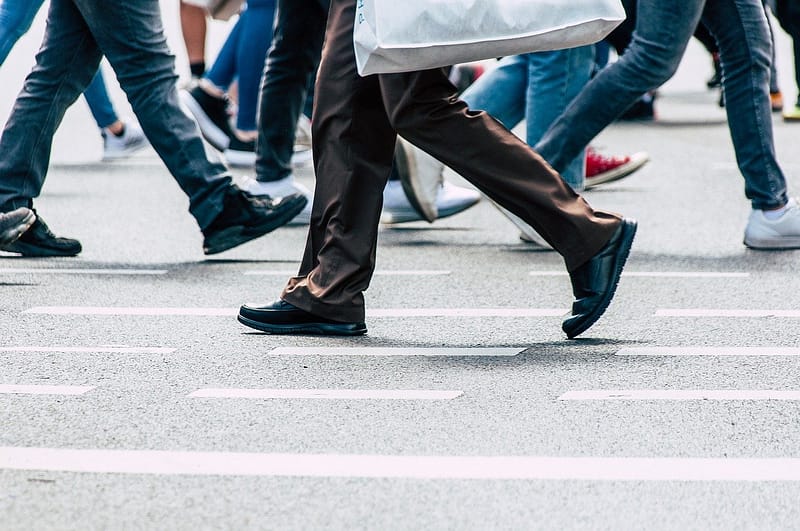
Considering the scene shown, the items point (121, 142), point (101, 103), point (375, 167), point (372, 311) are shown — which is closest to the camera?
point (375, 167)

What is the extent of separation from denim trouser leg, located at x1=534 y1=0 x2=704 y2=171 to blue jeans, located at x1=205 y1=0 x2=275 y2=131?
314 cm

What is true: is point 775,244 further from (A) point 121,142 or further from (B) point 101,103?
(A) point 121,142

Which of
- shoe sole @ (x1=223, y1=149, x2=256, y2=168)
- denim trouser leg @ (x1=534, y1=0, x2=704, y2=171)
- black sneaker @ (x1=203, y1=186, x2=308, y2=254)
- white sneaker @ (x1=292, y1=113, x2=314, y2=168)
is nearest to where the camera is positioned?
denim trouser leg @ (x1=534, y1=0, x2=704, y2=171)

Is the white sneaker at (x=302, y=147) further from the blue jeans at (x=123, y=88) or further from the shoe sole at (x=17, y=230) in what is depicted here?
the shoe sole at (x=17, y=230)

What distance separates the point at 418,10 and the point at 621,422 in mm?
1005

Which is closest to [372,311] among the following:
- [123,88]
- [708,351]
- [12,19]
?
[708,351]

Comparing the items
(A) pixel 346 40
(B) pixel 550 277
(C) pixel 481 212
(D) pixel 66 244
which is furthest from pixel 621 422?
(C) pixel 481 212

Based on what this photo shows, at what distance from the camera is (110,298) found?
4.37 m

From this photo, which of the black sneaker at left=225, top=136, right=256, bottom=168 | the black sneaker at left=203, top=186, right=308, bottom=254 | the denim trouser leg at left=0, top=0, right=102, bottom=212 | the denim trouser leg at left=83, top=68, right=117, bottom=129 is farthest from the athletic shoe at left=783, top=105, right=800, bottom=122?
the denim trouser leg at left=0, top=0, right=102, bottom=212

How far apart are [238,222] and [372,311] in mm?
903

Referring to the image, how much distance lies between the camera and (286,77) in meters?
5.57

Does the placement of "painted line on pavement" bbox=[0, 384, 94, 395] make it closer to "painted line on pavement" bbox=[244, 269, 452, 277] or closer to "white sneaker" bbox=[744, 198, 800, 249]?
"painted line on pavement" bbox=[244, 269, 452, 277]

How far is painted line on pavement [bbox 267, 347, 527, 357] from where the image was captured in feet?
11.8

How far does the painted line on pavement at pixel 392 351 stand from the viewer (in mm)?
3590
